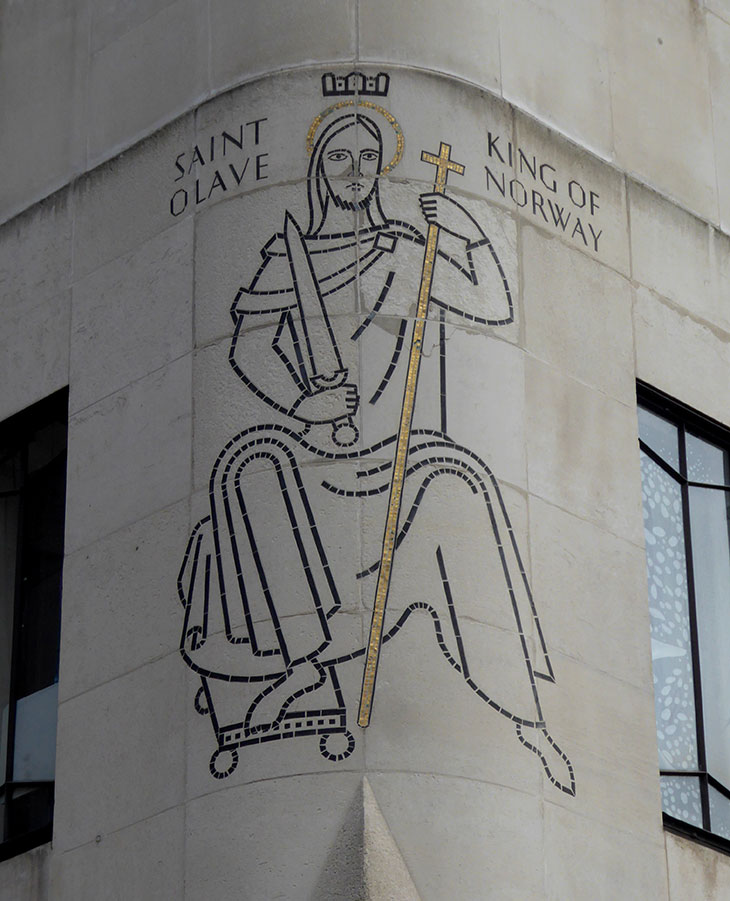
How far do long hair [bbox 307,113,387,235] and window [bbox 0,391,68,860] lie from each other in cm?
242

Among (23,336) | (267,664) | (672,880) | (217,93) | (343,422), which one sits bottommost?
(672,880)

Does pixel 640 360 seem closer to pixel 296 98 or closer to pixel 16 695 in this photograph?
pixel 296 98

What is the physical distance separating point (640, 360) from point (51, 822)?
5260 millimetres

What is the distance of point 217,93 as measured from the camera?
58.4 feet

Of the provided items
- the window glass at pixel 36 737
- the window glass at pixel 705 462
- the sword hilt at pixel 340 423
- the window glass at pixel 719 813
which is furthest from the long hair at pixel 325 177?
the window glass at pixel 719 813

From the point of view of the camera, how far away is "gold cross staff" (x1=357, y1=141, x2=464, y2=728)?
15625 mm

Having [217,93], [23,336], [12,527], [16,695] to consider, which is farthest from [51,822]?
[217,93]

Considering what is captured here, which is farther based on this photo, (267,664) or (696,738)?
(696,738)

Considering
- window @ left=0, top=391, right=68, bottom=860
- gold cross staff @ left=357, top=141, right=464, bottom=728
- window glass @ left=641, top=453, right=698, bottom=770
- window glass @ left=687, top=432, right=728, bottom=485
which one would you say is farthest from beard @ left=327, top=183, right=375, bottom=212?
window glass @ left=687, top=432, right=728, bottom=485

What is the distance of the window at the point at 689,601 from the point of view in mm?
17516

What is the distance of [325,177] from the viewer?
17.3 metres

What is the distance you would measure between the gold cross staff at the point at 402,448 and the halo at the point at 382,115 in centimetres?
18

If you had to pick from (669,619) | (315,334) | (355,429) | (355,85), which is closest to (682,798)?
(669,619)

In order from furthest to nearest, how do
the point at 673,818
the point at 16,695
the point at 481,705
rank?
the point at 16,695 < the point at 673,818 < the point at 481,705
